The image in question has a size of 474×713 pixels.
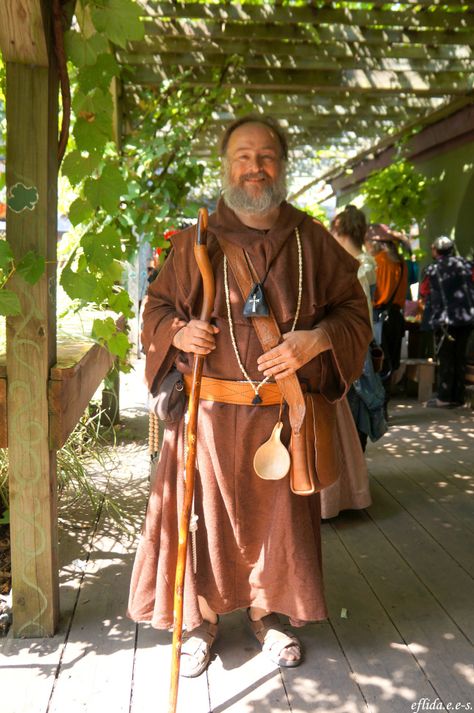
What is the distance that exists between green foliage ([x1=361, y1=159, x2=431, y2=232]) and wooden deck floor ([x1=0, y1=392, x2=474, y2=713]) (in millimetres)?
5520

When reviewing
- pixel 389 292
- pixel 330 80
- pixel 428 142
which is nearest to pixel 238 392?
pixel 389 292

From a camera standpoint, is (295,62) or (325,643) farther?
(295,62)

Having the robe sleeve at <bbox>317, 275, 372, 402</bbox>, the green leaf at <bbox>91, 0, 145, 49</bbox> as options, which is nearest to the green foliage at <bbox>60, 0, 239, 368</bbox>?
the green leaf at <bbox>91, 0, 145, 49</bbox>

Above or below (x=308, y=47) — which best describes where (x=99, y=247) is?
below

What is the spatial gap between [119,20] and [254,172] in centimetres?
58

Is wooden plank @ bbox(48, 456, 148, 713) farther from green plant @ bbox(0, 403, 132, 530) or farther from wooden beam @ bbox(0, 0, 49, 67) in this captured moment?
wooden beam @ bbox(0, 0, 49, 67)

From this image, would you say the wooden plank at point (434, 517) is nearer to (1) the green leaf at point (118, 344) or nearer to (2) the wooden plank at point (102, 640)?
(2) the wooden plank at point (102, 640)

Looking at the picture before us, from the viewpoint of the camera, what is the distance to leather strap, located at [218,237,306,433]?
7.29 ft

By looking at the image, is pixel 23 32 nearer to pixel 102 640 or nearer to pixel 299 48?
pixel 102 640

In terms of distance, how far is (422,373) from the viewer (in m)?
7.07

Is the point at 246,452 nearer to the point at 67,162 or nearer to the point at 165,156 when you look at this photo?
the point at 67,162

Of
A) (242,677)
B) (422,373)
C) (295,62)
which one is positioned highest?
(295,62)

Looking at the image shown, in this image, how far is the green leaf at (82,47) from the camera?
7.19 ft

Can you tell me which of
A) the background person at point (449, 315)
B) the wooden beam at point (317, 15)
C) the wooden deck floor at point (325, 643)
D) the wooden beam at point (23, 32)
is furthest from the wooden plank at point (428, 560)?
the wooden beam at point (317, 15)
